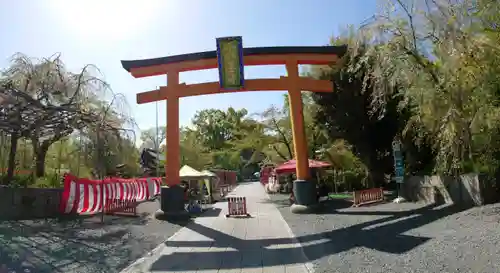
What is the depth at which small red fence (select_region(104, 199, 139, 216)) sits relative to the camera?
16.8 m

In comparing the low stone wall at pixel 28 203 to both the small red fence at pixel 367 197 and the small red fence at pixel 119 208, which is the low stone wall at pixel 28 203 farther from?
the small red fence at pixel 367 197

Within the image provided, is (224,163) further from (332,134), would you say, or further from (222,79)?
(222,79)

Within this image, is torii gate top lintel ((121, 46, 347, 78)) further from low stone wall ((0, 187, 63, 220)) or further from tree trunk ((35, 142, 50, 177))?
tree trunk ((35, 142, 50, 177))

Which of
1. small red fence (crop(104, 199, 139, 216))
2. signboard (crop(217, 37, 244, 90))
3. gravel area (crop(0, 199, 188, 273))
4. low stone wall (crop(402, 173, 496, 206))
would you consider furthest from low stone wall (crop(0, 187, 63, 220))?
low stone wall (crop(402, 173, 496, 206))

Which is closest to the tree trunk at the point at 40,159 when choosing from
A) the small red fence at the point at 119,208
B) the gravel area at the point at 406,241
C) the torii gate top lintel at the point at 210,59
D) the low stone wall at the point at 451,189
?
the small red fence at the point at 119,208

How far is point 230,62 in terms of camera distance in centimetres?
1462

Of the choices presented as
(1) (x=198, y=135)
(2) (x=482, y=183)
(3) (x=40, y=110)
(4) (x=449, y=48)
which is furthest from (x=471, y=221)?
(1) (x=198, y=135)

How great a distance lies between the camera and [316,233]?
1084cm

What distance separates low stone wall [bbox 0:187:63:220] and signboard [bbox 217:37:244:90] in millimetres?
7934

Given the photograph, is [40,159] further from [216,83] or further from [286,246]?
[286,246]

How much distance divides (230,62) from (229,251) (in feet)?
26.0

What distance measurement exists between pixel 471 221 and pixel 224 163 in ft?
188

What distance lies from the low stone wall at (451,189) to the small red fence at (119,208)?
1246 centimetres

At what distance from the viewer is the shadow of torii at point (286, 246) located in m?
7.68
